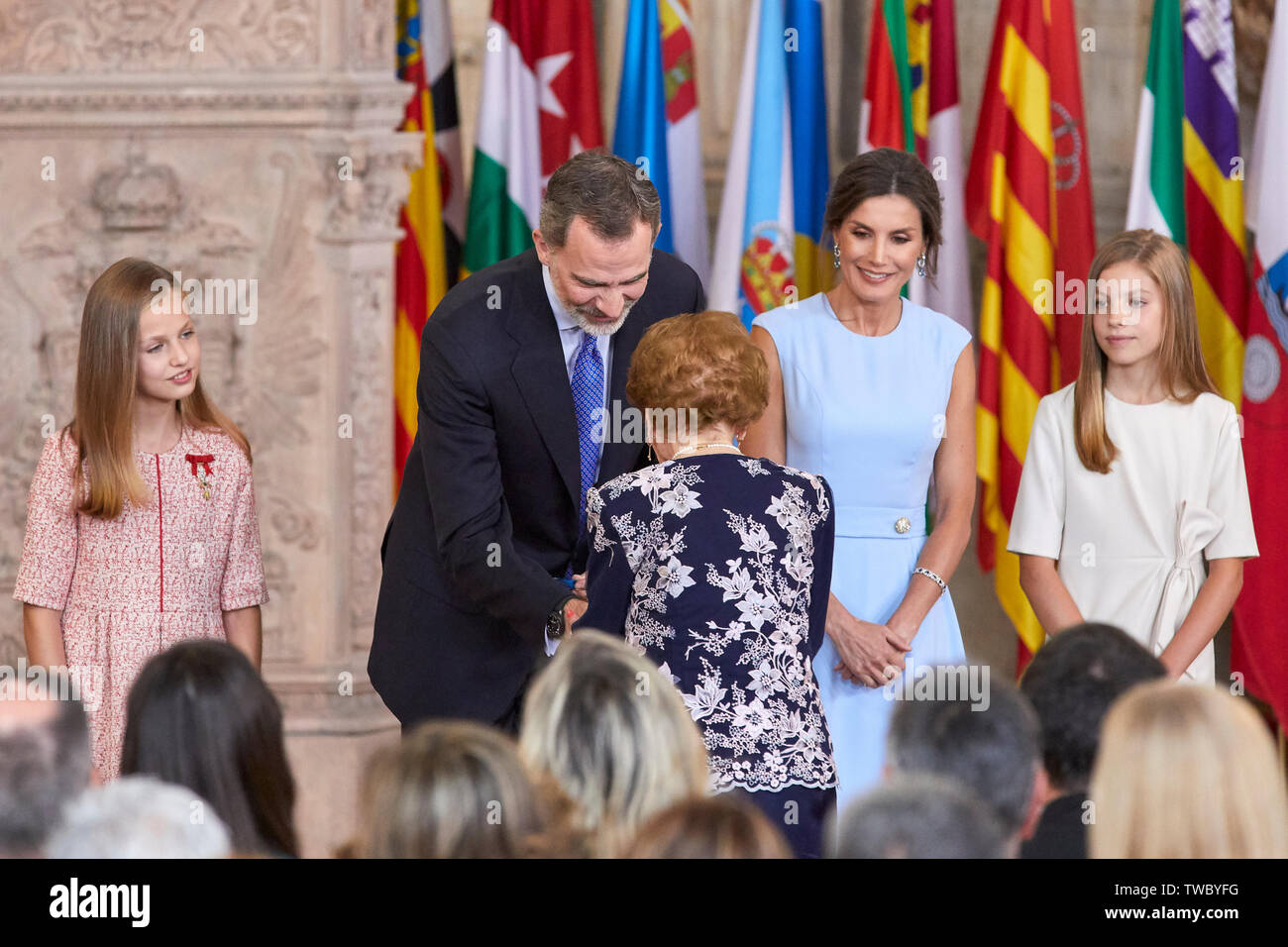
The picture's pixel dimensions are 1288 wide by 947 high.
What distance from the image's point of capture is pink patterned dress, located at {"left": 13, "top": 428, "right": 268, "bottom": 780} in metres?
3.31

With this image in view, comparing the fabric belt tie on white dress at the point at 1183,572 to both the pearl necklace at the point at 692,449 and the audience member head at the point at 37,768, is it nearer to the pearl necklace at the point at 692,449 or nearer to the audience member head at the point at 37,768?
the pearl necklace at the point at 692,449

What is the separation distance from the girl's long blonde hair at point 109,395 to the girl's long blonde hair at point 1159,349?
2.06 meters

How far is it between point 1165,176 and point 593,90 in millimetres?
1794

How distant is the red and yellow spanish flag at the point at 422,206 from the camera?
5062 mm

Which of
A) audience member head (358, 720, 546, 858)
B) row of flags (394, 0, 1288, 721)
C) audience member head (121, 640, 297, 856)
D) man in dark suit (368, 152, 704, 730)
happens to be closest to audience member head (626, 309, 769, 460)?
man in dark suit (368, 152, 704, 730)

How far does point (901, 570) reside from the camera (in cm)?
349

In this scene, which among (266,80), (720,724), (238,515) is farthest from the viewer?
(266,80)

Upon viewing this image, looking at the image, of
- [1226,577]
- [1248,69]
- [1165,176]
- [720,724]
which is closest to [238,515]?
[720,724]

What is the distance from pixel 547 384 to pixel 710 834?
5.17 ft

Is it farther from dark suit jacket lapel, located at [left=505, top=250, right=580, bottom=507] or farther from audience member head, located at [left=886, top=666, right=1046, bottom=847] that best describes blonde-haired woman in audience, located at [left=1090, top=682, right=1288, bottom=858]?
dark suit jacket lapel, located at [left=505, top=250, right=580, bottom=507]

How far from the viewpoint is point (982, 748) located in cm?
213

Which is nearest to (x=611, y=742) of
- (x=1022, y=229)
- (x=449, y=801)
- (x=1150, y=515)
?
(x=449, y=801)

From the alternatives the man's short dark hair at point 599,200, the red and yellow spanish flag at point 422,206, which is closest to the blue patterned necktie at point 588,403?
the man's short dark hair at point 599,200
